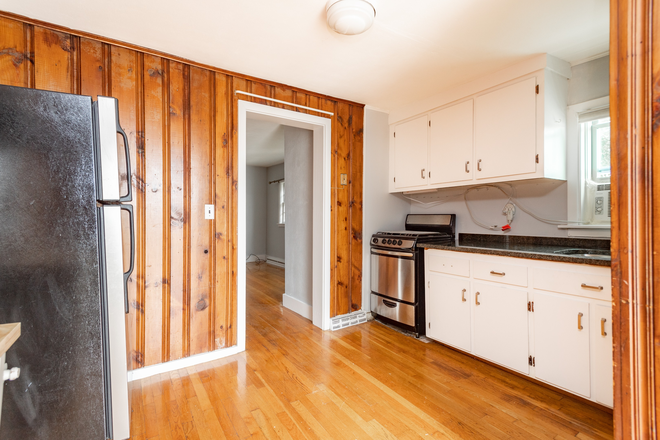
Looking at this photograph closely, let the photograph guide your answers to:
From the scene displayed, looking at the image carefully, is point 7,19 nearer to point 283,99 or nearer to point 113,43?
point 113,43

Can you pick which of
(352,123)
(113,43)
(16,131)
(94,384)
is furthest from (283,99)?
(94,384)

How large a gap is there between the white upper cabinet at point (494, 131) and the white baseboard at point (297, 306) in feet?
5.93

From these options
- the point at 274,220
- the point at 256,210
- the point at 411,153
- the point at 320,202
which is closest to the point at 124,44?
the point at 320,202

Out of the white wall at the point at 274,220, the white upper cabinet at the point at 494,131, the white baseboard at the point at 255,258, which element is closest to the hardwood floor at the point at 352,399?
the white upper cabinet at the point at 494,131

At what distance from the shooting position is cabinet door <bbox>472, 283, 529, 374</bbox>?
Answer: 217 cm

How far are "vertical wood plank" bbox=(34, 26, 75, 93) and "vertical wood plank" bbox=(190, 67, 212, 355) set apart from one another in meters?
0.74

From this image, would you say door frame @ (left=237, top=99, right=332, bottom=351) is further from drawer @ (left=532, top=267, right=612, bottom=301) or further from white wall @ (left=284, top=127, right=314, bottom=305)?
drawer @ (left=532, top=267, right=612, bottom=301)

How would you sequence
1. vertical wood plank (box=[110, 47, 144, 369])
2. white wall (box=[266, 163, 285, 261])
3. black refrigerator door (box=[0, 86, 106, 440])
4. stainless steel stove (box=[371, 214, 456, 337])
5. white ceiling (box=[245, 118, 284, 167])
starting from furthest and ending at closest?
white wall (box=[266, 163, 285, 261]) < white ceiling (box=[245, 118, 284, 167]) < stainless steel stove (box=[371, 214, 456, 337]) < vertical wood plank (box=[110, 47, 144, 369]) < black refrigerator door (box=[0, 86, 106, 440])

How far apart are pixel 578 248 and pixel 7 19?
4120 mm

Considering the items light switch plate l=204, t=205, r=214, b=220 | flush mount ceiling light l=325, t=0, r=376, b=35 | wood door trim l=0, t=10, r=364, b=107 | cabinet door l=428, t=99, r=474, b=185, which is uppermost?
wood door trim l=0, t=10, r=364, b=107

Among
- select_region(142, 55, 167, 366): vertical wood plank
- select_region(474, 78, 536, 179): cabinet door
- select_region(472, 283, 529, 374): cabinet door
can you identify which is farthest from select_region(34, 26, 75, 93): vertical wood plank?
select_region(472, 283, 529, 374): cabinet door

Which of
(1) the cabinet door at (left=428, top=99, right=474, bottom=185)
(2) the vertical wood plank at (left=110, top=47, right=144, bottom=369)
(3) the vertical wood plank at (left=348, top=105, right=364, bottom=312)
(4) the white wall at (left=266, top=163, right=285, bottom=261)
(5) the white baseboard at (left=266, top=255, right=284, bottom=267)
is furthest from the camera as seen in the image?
(4) the white wall at (left=266, top=163, right=285, bottom=261)

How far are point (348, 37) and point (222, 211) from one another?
5.25ft

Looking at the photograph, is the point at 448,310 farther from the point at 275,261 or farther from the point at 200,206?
the point at 275,261
